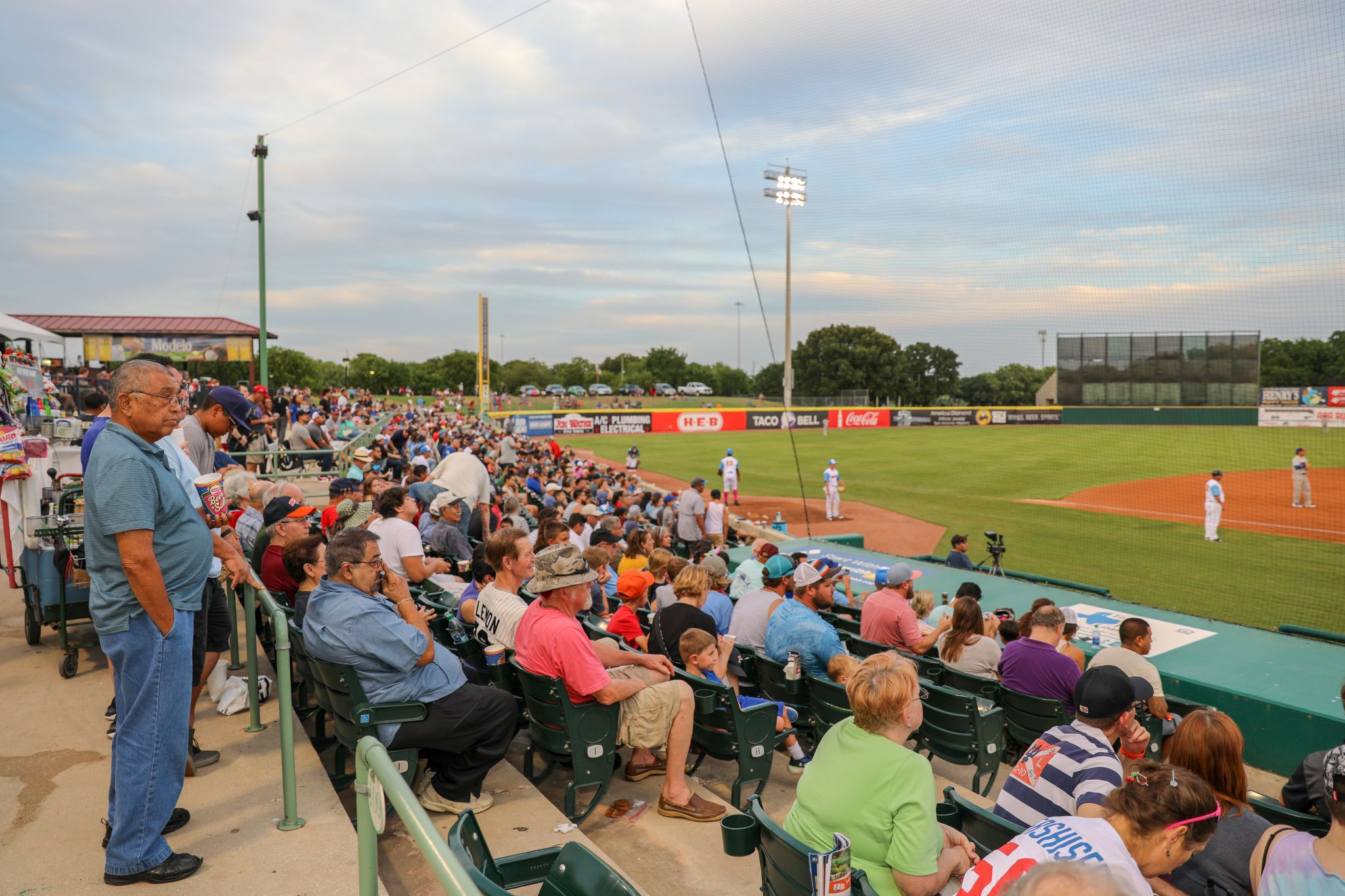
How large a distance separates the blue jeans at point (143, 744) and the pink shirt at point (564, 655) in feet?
5.24

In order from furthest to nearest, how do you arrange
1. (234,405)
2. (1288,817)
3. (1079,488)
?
1. (1079,488)
2. (234,405)
3. (1288,817)

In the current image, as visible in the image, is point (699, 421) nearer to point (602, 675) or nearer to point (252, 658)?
point (252, 658)

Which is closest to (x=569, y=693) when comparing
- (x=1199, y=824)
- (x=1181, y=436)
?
(x=1199, y=824)

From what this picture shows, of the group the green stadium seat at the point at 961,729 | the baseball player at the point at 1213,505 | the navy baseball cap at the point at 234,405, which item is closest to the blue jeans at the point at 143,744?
the navy baseball cap at the point at 234,405

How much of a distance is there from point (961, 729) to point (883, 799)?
100 inches

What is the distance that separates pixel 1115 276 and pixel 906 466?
17335 mm

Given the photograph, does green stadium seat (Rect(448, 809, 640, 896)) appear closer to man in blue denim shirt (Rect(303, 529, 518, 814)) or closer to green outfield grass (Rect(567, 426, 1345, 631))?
man in blue denim shirt (Rect(303, 529, 518, 814))

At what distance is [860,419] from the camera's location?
194ft

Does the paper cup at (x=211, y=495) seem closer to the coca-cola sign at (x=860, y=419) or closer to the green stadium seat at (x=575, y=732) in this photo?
the green stadium seat at (x=575, y=732)

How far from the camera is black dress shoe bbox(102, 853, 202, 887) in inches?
121

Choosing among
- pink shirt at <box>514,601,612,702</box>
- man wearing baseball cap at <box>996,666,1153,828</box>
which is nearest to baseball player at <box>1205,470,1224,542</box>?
man wearing baseball cap at <box>996,666,1153,828</box>

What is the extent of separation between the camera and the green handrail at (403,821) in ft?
4.84

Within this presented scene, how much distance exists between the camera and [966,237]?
20.5 m

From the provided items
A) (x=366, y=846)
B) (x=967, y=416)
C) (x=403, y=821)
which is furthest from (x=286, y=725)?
(x=967, y=416)
